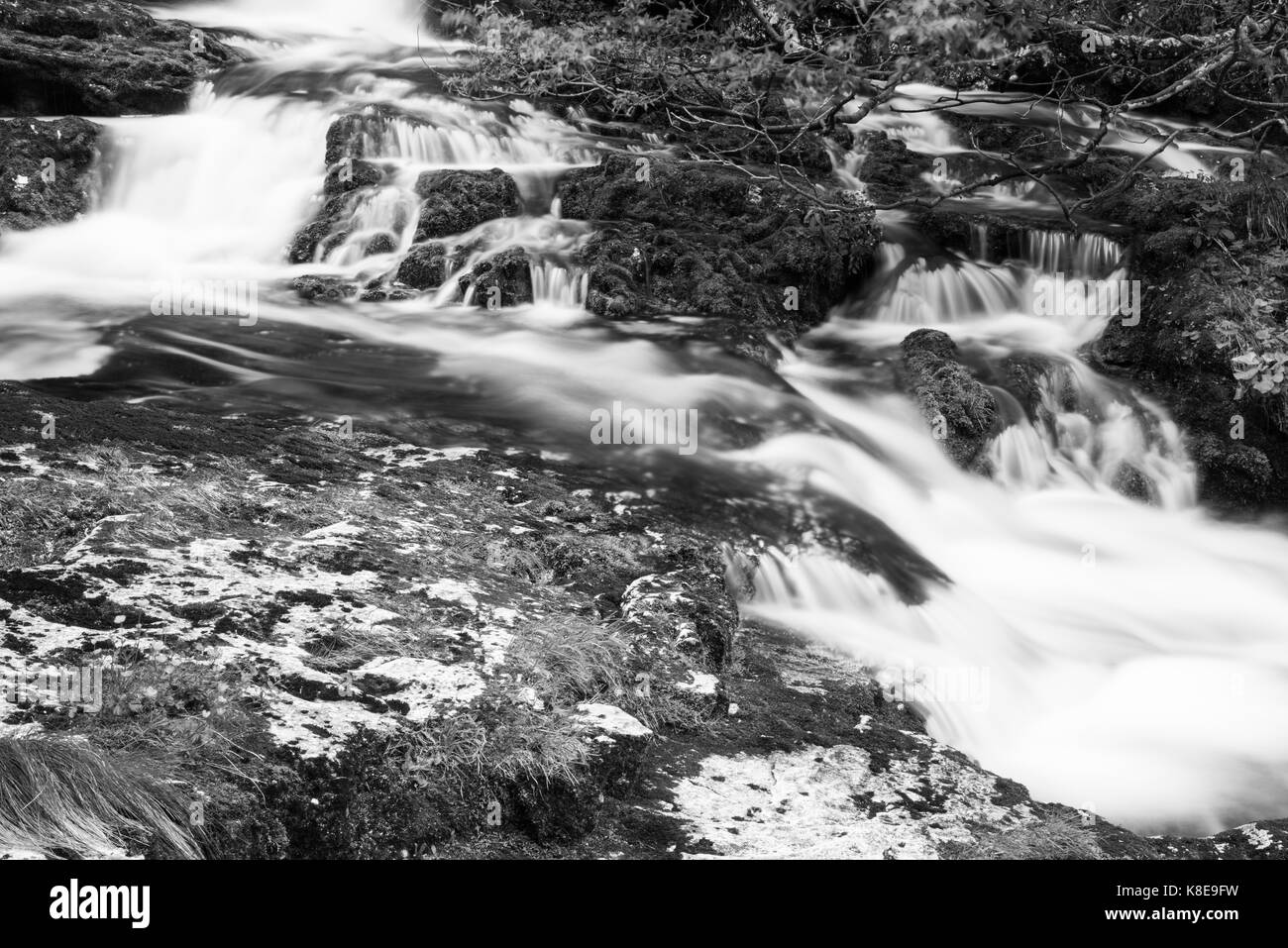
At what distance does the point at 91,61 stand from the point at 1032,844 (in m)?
18.7

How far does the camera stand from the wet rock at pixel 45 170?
13.6 m

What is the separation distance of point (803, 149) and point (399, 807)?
51.5 feet

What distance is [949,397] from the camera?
11273 millimetres

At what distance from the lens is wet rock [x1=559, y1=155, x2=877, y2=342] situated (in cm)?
1265

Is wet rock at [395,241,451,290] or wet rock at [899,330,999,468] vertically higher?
wet rock at [395,241,451,290]

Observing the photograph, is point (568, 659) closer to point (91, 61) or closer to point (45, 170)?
point (45, 170)

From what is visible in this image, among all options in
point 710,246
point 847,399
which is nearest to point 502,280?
point 710,246

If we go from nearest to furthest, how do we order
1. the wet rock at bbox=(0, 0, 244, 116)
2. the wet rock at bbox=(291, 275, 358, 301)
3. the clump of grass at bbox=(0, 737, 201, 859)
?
the clump of grass at bbox=(0, 737, 201, 859), the wet rock at bbox=(291, 275, 358, 301), the wet rock at bbox=(0, 0, 244, 116)

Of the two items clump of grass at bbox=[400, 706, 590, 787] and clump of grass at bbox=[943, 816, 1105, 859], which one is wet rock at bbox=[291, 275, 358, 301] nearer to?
clump of grass at bbox=[400, 706, 590, 787]

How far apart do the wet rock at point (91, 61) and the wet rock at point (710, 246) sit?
26.0 feet

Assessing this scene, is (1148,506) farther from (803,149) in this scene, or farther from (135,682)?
(135,682)

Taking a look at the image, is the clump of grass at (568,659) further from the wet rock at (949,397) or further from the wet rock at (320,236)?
the wet rock at (320,236)

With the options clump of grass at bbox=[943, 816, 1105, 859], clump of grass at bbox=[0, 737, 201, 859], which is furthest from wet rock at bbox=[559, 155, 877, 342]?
clump of grass at bbox=[0, 737, 201, 859]

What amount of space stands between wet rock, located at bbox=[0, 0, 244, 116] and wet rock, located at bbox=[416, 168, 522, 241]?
636cm
